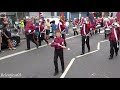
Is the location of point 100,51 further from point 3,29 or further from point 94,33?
point 94,33

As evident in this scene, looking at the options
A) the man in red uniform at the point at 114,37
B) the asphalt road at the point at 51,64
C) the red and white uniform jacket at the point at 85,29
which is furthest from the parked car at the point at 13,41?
the man in red uniform at the point at 114,37

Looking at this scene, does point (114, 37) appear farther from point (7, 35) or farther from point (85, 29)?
point (7, 35)

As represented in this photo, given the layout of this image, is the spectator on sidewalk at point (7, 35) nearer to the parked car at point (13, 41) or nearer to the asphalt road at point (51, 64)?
the parked car at point (13, 41)

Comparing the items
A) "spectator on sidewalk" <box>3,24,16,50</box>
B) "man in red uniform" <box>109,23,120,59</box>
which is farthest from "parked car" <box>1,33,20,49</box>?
"man in red uniform" <box>109,23,120,59</box>

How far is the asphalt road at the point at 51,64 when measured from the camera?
391 inches

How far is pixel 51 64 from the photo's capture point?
450 inches

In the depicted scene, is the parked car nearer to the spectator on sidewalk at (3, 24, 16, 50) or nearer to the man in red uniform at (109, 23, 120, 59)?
the spectator on sidewalk at (3, 24, 16, 50)

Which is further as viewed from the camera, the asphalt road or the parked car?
the parked car

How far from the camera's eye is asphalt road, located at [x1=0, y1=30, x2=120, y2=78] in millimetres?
9938

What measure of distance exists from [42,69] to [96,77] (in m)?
2.32
